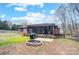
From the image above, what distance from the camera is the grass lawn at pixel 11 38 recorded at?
2482 millimetres

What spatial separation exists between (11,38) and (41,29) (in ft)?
1.05

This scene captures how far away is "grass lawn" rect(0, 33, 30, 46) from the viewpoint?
2.48m

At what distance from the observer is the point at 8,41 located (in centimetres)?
249

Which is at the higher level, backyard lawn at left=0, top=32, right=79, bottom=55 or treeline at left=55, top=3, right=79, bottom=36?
treeline at left=55, top=3, right=79, bottom=36

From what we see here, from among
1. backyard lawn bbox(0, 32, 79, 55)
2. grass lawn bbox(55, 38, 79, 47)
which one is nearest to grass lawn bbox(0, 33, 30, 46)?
backyard lawn bbox(0, 32, 79, 55)

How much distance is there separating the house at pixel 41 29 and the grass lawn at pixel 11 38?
0.21ft

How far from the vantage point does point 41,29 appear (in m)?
2.51

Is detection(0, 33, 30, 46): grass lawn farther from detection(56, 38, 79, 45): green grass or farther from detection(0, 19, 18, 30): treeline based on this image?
detection(56, 38, 79, 45): green grass

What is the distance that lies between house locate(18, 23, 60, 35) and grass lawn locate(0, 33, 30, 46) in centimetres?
6

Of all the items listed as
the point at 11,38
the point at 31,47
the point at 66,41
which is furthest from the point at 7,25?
the point at 66,41

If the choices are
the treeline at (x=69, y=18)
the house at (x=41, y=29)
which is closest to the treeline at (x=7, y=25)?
the house at (x=41, y=29)

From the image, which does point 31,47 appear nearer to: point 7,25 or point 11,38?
point 11,38
